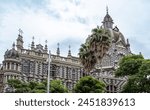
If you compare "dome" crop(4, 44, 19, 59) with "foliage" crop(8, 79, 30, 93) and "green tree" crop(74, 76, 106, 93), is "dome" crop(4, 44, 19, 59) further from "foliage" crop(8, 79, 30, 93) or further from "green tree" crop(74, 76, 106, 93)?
"green tree" crop(74, 76, 106, 93)

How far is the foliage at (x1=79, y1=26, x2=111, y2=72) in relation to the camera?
49406mm

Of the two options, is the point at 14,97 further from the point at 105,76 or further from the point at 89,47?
the point at 105,76

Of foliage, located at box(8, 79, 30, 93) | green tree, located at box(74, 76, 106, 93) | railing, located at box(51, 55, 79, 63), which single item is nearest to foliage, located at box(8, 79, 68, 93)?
foliage, located at box(8, 79, 30, 93)

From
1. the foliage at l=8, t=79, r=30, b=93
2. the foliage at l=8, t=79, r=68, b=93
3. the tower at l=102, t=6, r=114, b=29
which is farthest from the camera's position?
the tower at l=102, t=6, r=114, b=29

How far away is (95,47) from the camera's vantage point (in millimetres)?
49594

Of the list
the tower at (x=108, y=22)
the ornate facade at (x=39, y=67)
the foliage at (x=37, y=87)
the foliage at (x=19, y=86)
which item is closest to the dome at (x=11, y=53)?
the ornate facade at (x=39, y=67)

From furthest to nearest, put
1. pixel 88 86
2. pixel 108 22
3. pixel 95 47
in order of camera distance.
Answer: pixel 108 22 < pixel 95 47 < pixel 88 86

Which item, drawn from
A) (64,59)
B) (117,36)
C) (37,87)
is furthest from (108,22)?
(37,87)

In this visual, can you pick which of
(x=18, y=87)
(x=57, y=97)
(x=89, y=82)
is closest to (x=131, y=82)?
(x=89, y=82)

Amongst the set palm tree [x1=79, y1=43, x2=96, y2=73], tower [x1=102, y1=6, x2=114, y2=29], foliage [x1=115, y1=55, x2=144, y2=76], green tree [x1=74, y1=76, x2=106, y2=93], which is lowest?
green tree [x1=74, y1=76, x2=106, y2=93]

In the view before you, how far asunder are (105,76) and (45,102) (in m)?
59.1

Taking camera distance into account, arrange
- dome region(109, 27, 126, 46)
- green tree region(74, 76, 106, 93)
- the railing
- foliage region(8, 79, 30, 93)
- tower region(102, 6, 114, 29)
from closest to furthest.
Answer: green tree region(74, 76, 106, 93) → foliage region(8, 79, 30, 93) → the railing → dome region(109, 27, 126, 46) → tower region(102, 6, 114, 29)

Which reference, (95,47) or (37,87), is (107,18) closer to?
(95,47)

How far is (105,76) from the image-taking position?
73500mm
